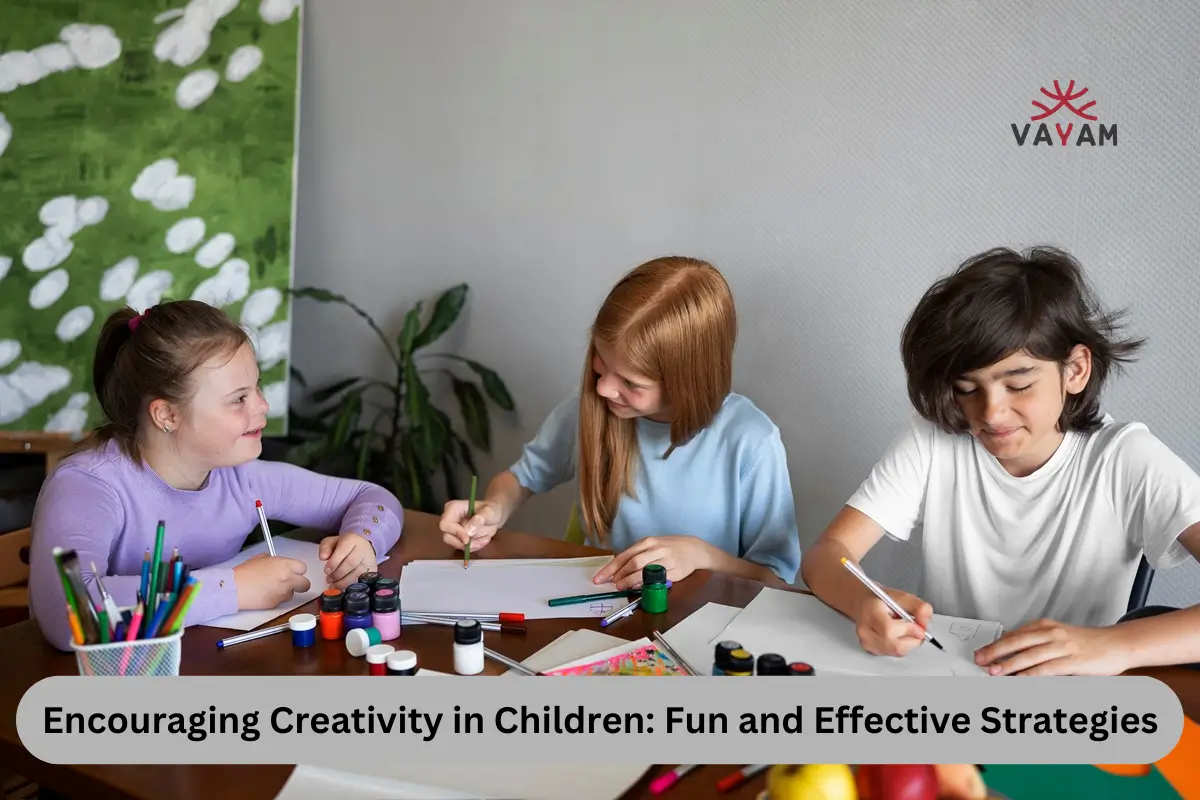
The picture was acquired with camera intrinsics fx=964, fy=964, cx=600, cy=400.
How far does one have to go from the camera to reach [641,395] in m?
1.58

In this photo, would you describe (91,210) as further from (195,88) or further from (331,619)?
(331,619)

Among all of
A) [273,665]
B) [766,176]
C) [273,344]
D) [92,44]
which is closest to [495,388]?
[273,344]

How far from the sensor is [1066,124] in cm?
179

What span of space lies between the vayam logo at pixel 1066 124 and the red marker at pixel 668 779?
1442 millimetres

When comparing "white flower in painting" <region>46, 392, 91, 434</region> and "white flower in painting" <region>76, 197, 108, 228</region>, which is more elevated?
"white flower in painting" <region>76, 197, 108, 228</region>

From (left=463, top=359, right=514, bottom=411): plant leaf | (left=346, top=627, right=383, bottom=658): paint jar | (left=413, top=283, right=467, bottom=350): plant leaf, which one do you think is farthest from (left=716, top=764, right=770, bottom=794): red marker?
(left=413, top=283, right=467, bottom=350): plant leaf

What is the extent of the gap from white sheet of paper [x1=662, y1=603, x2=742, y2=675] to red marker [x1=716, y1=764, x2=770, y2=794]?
0.60 ft

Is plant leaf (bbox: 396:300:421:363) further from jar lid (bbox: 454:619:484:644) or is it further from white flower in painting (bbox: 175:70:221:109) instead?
jar lid (bbox: 454:619:484:644)

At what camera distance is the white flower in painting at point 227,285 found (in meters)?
2.58

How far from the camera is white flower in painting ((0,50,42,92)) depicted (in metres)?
2.39

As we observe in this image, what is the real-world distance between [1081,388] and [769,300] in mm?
826

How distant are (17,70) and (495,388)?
1422mm

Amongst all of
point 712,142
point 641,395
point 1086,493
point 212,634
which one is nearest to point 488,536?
point 641,395

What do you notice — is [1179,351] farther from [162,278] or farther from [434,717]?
[162,278]
